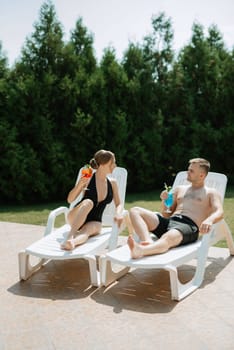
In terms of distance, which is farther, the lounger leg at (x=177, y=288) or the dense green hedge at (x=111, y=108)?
the dense green hedge at (x=111, y=108)

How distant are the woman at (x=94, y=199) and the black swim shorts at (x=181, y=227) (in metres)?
0.44

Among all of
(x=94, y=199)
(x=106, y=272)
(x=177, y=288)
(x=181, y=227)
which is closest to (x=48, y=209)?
(x=94, y=199)

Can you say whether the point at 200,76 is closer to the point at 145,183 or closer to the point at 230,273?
the point at 145,183

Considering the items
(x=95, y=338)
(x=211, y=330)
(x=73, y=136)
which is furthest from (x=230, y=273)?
(x=73, y=136)

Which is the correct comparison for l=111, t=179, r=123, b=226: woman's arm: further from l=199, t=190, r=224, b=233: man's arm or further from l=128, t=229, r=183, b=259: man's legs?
l=199, t=190, r=224, b=233: man's arm

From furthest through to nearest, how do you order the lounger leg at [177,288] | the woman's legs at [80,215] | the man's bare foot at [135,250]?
the woman's legs at [80,215]
the man's bare foot at [135,250]
the lounger leg at [177,288]

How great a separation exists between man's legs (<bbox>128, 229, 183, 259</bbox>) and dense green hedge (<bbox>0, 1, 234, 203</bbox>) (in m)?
5.63

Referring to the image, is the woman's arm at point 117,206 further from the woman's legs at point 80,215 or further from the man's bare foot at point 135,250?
the man's bare foot at point 135,250

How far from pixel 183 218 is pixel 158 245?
0.67 meters

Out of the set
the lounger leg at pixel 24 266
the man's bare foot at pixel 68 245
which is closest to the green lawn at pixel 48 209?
the lounger leg at pixel 24 266

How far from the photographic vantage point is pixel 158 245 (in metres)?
4.22

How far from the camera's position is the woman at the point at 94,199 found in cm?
475

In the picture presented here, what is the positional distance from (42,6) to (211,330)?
8585 millimetres

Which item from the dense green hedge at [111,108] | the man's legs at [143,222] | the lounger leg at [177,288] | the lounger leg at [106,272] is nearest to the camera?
the lounger leg at [177,288]
